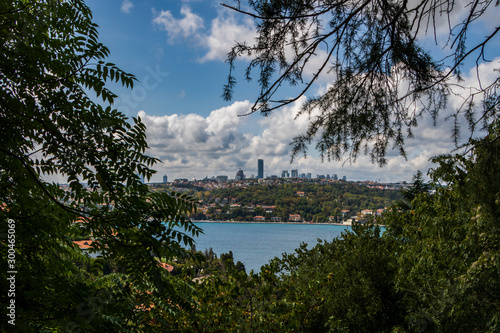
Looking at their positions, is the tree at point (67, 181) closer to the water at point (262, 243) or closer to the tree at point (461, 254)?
the tree at point (461, 254)

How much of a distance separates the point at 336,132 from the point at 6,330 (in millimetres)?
2702

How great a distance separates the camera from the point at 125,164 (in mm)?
2059

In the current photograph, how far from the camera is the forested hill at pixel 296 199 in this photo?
33.3 meters

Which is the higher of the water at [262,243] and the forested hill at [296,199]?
the forested hill at [296,199]

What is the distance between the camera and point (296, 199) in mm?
43562

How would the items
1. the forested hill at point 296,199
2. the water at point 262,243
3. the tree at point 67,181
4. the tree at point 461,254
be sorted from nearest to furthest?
1. the tree at point 67,181
2. the tree at point 461,254
3. the forested hill at point 296,199
4. the water at point 262,243

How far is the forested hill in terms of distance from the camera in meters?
33.3

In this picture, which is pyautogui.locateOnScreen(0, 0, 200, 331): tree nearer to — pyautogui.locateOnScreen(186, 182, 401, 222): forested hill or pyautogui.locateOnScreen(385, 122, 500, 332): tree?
pyautogui.locateOnScreen(385, 122, 500, 332): tree

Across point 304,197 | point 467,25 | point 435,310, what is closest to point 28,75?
point 467,25

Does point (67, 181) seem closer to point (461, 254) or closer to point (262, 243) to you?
point (461, 254)

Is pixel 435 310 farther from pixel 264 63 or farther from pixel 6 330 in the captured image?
pixel 6 330

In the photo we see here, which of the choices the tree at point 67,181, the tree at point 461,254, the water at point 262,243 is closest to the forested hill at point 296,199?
the water at point 262,243

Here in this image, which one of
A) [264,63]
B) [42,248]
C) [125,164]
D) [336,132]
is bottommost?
[42,248]

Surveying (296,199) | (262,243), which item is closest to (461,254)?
(296,199)
